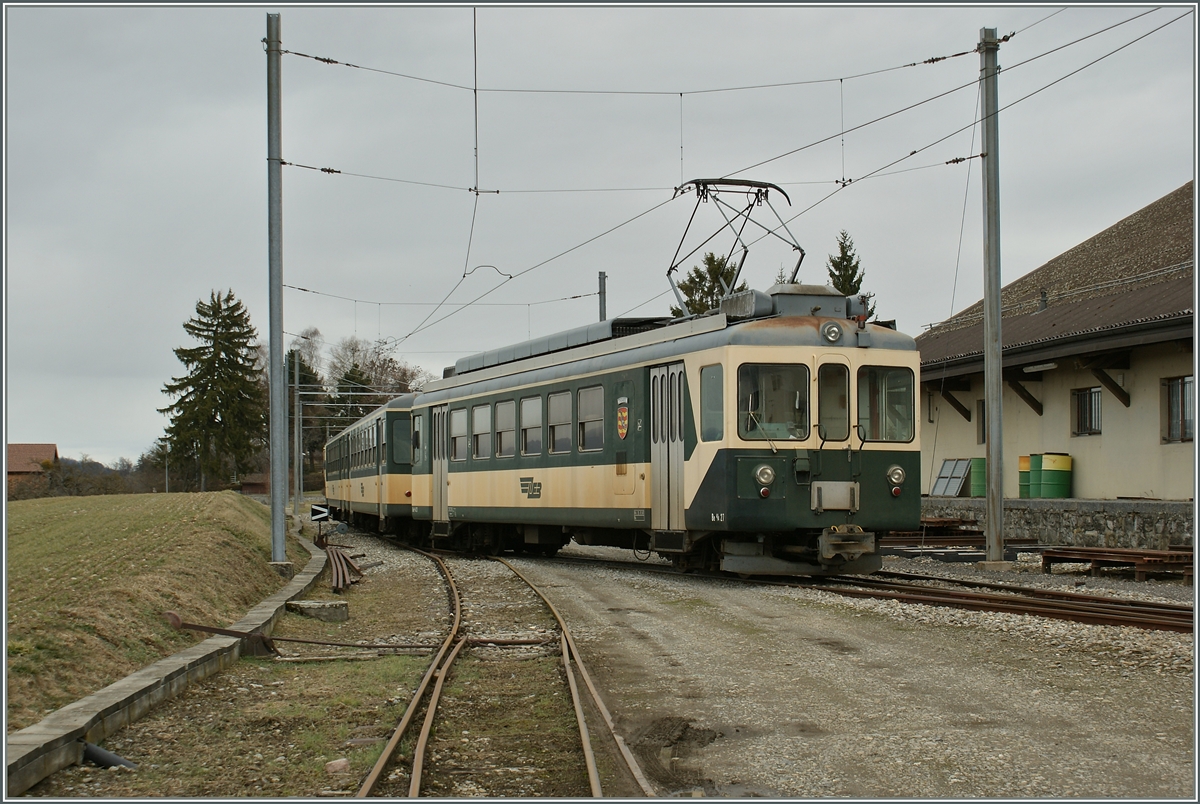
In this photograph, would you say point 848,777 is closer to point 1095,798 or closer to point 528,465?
point 1095,798

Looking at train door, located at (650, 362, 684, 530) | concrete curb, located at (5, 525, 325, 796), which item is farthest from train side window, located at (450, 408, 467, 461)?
concrete curb, located at (5, 525, 325, 796)

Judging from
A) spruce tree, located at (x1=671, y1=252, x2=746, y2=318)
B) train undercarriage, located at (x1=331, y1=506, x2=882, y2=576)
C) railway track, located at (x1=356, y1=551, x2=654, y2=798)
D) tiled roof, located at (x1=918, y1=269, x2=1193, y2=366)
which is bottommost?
railway track, located at (x1=356, y1=551, x2=654, y2=798)

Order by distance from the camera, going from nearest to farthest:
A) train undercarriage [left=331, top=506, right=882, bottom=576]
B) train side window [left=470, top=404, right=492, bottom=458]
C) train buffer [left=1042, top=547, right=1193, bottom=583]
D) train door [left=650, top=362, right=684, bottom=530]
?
train undercarriage [left=331, top=506, right=882, bottom=576] < train door [left=650, top=362, right=684, bottom=530] < train buffer [left=1042, top=547, right=1193, bottom=583] < train side window [left=470, top=404, right=492, bottom=458]

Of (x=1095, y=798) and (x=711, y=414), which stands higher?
(x=711, y=414)

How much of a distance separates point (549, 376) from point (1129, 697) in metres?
10.8

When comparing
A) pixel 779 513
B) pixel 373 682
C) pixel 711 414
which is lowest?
pixel 373 682

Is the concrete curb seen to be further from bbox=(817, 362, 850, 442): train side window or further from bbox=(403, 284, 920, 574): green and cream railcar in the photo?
bbox=(817, 362, 850, 442): train side window

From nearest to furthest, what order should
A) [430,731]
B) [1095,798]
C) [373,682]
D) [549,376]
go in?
[1095,798] → [430,731] → [373,682] → [549,376]

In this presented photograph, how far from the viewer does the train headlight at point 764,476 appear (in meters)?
12.4

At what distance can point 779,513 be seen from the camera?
12.5 meters

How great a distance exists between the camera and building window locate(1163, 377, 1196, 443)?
730 inches

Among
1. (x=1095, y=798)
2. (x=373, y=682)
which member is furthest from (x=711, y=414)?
(x=1095, y=798)

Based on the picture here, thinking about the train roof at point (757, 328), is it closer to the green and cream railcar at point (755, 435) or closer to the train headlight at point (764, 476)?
the green and cream railcar at point (755, 435)

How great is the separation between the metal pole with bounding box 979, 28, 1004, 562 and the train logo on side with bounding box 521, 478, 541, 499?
20.7ft
